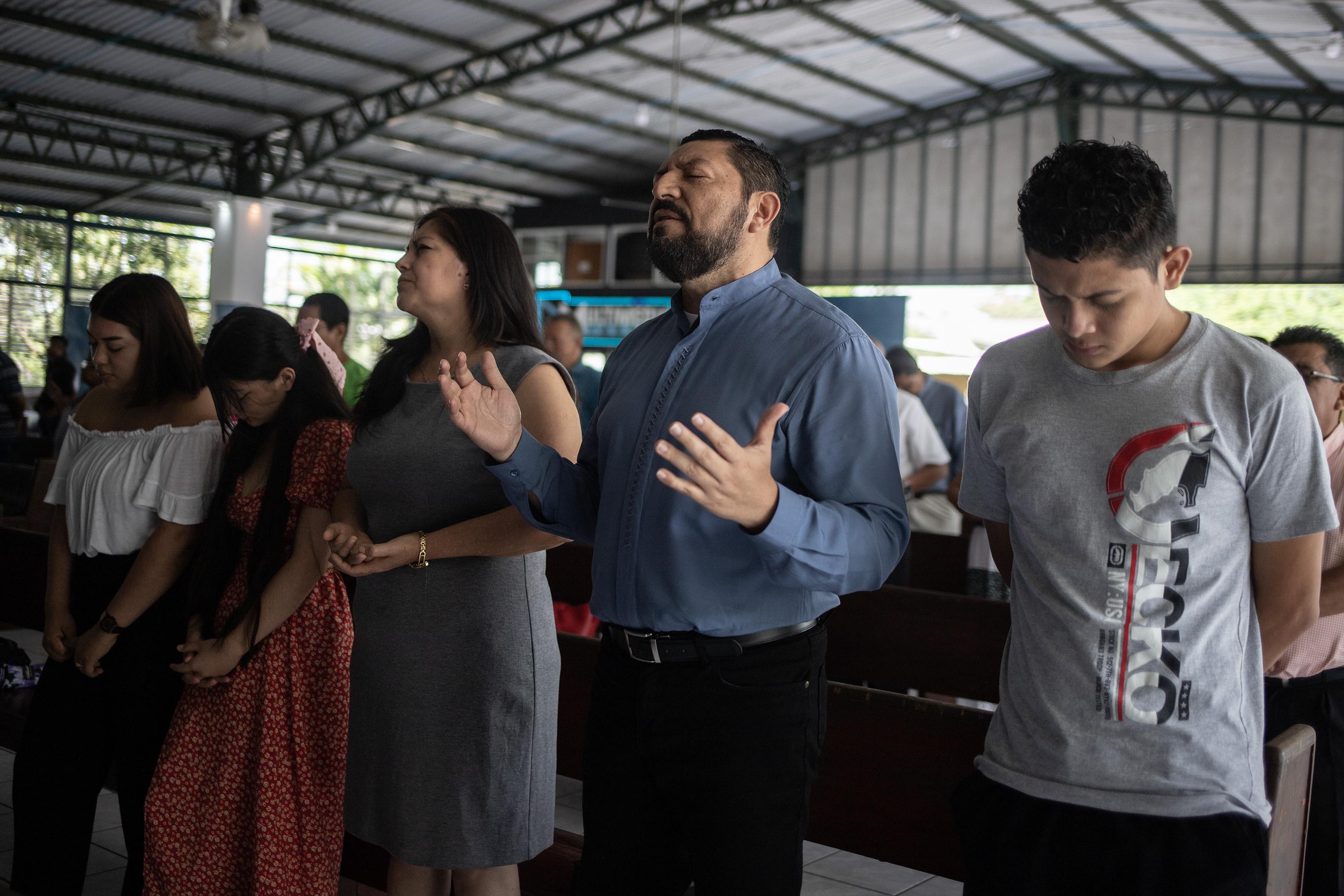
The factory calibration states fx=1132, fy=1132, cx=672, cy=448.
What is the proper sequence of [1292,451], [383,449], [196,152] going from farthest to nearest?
[196,152] < [383,449] < [1292,451]

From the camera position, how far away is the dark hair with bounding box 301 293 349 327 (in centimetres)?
443

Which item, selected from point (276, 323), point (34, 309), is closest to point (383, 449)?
point (276, 323)

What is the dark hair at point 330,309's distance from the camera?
14.5 ft

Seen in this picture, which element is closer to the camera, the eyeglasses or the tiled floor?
the eyeglasses

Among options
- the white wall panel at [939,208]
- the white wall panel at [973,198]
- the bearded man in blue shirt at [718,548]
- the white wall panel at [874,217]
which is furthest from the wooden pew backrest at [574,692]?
the white wall panel at [874,217]

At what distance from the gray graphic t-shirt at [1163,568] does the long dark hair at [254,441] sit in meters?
1.43

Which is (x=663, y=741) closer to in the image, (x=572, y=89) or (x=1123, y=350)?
(x=1123, y=350)

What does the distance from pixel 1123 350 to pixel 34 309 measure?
1794 centimetres

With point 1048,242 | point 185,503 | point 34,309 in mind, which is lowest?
point 185,503

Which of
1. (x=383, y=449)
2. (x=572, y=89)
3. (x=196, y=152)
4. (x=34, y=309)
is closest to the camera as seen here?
(x=383, y=449)

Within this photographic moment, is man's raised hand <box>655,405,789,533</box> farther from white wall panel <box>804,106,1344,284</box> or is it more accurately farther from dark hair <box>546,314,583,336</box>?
white wall panel <box>804,106,1344,284</box>

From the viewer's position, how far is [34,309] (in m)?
16.3

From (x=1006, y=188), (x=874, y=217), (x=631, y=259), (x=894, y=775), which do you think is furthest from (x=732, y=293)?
(x=631, y=259)

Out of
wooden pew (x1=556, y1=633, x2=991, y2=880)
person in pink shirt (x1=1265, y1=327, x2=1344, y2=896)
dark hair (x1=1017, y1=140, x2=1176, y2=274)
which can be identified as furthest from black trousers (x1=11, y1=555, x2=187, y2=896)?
person in pink shirt (x1=1265, y1=327, x2=1344, y2=896)
